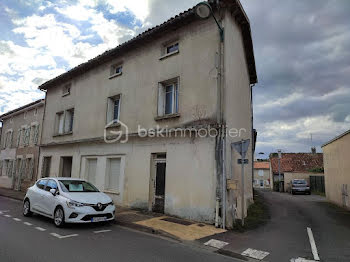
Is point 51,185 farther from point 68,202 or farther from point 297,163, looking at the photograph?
point 297,163

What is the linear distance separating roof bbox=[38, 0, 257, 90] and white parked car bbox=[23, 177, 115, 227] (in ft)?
22.9

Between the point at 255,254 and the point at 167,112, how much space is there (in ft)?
21.6

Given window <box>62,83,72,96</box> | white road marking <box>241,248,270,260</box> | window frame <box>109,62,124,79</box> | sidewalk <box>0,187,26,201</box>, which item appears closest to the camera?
white road marking <box>241,248,270,260</box>

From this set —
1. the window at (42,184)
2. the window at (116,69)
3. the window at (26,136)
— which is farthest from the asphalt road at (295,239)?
the window at (26,136)

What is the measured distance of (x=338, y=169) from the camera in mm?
15633

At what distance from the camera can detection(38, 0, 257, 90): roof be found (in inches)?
395

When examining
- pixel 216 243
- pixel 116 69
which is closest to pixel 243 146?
pixel 216 243

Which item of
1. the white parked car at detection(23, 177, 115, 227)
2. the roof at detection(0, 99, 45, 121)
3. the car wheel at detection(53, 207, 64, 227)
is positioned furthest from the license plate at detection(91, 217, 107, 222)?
the roof at detection(0, 99, 45, 121)

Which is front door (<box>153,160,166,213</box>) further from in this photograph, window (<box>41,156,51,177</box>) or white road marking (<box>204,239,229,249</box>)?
window (<box>41,156,51,177</box>)

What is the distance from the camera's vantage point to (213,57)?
9.46m

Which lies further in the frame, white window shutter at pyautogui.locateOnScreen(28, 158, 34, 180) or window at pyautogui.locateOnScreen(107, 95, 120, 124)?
white window shutter at pyautogui.locateOnScreen(28, 158, 34, 180)

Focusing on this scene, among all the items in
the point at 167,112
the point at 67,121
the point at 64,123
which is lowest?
the point at 167,112

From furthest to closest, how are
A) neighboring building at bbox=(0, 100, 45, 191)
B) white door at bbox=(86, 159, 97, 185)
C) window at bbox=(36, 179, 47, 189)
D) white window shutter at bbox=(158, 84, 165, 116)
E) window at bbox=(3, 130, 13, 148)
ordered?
window at bbox=(3, 130, 13, 148) < neighboring building at bbox=(0, 100, 45, 191) < white door at bbox=(86, 159, 97, 185) < white window shutter at bbox=(158, 84, 165, 116) < window at bbox=(36, 179, 47, 189)

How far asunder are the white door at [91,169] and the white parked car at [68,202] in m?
4.17
